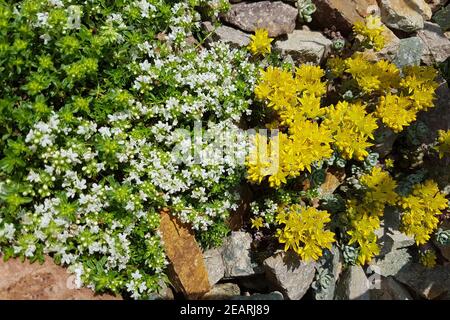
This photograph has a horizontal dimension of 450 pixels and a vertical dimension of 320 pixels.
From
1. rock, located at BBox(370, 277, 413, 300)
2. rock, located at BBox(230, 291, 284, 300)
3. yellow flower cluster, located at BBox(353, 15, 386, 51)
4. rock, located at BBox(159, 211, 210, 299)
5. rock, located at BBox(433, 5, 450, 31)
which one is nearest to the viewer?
rock, located at BBox(159, 211, 210, 299)

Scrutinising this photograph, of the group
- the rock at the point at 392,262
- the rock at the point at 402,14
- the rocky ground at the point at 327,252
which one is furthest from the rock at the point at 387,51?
the rock at the point at 392,262

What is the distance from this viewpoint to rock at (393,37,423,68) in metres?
6.31

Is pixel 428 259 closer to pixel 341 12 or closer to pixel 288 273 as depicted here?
pixel 288 273

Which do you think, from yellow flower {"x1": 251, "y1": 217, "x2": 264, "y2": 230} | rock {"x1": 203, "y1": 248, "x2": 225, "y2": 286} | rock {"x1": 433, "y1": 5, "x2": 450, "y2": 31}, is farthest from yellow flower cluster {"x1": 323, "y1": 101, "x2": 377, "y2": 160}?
rock {"x1": 433, "y1": 5, "x2": 450, "y2": 31}

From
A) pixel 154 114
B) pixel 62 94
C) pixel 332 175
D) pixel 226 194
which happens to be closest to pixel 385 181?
pixel 332 175

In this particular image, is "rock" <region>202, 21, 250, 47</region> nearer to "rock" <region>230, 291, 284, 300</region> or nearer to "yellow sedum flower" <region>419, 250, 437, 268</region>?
"rock" <region>230, 291, 284, 300</region>

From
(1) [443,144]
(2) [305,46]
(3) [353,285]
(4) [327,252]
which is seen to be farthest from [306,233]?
(2) [305,46]

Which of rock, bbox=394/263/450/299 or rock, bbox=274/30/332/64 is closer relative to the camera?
rock, bbox=394/263/450/299

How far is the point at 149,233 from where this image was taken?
193 inches

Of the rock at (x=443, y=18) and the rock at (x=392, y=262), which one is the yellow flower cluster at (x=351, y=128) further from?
the rock at (x=443, y=18)

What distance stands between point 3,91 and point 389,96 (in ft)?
13.8

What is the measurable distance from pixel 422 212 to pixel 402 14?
9.47 feet

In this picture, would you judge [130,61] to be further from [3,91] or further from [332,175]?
[332,175]

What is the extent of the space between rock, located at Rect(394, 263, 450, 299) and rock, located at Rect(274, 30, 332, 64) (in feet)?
9.70
